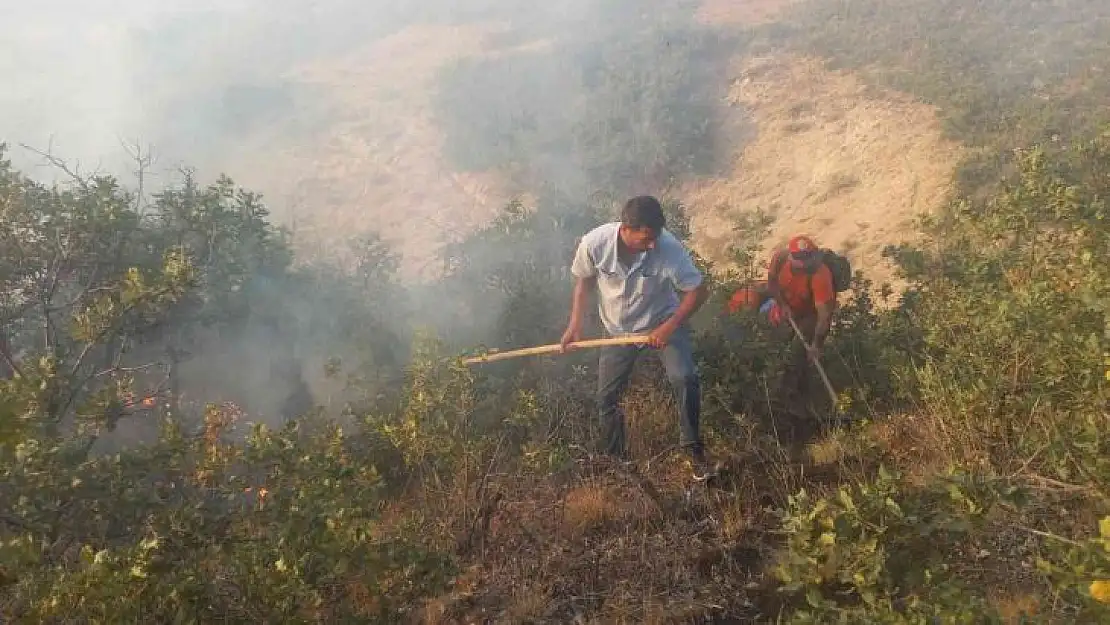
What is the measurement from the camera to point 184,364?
6367 millimetres

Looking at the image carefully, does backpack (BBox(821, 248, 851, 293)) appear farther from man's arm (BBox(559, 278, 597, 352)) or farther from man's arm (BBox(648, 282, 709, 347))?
man's arm (BBox(559, 278, 597, 352))

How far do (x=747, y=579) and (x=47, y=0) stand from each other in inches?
987

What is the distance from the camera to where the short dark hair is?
346 centimetres

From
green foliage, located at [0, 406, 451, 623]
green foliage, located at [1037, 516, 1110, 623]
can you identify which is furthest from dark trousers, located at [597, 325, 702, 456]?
green foliage, located at [1037, 516, 1110, 623]

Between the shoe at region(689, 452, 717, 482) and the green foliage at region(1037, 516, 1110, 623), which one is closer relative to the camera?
the green foliage at region(1037, 516, 1110, 623)

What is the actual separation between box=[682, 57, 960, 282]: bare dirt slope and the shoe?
562 centimetres

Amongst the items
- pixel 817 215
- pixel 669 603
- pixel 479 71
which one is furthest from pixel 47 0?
pixel 669 603

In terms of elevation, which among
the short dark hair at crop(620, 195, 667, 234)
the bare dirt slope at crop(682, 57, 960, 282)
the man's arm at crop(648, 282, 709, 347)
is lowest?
the bare dirt slope at crop(682, 57, 960, 282)

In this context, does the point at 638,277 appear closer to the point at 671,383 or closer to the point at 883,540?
the point at 671,383

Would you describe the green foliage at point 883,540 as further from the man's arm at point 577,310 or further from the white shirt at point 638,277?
the man's arm at point 577,310

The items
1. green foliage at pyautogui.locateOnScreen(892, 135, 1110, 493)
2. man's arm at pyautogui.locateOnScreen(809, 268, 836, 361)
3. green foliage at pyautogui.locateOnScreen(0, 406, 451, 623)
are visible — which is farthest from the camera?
man's arm at pyautogui.locateOnScreen(809, 268, 836, 361)

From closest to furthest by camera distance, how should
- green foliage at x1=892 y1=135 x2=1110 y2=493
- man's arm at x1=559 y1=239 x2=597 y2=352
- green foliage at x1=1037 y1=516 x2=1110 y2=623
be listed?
1. green foliage at x1=1037 y1=516 x2=1110 y2=623
2. green foliage at x1=892 y1=135 x2=1110 y2=493
3. man's arm at x1=559 y1=239 x2=597 y2=352

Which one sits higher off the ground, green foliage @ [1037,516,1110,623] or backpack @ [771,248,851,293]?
green foliage @ [1037,516,1110,623]

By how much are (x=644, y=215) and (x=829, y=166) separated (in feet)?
26.7
